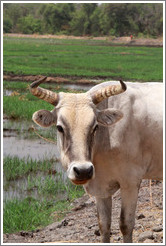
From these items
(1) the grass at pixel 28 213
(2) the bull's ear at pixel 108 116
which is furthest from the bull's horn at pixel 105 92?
(1) the grass at pixel 28 213

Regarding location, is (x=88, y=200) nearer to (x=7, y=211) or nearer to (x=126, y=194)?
(x=7, y=211)

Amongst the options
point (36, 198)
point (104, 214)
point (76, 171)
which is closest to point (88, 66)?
point (36, 198)

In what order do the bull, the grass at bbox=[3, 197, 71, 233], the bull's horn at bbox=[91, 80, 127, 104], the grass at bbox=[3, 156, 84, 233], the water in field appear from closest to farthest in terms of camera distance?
the bull
the bull's horn at bbox=[91, 80, 127, 104]
the grass at bbox=[3, 197, 71, 233]
the grass at bbox=[3, 156, 84, 233]
the water in field

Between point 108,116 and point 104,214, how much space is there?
1.07 m

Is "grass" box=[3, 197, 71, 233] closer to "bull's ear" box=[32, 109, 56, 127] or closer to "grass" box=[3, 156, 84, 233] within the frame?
"grass" box=[3, 156, 84, 233]

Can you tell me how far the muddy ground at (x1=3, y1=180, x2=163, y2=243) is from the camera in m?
5.00

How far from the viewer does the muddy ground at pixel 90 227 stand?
16.4 feet

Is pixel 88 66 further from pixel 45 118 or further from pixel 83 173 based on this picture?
pixel 83 173

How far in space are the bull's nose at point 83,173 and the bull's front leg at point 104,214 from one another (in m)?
1.11

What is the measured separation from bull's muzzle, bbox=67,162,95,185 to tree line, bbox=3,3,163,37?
31.6 meters

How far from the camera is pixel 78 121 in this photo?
3639mm

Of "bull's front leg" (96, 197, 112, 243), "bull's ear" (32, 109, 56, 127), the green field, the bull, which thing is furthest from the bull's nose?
the green field

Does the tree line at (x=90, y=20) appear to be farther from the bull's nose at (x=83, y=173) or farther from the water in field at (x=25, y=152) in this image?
the bull's nose at (x=83, y=173)

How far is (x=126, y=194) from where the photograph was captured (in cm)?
416
